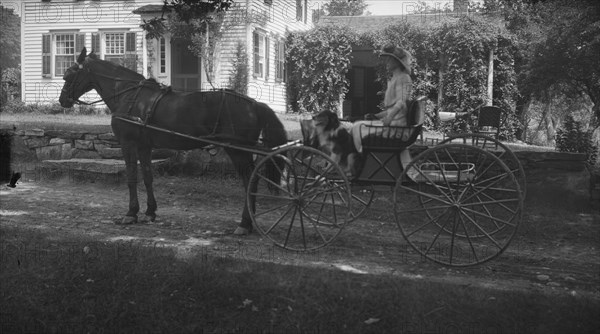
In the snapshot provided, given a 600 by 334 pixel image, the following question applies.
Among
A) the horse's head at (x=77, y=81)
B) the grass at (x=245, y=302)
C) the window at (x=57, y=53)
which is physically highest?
the window at (x=57, y=53)

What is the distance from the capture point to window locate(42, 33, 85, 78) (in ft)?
71.6

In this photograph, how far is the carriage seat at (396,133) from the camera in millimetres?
5492

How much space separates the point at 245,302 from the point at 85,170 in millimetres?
7298

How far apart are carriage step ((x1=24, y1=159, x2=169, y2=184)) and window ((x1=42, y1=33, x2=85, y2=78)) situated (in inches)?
469

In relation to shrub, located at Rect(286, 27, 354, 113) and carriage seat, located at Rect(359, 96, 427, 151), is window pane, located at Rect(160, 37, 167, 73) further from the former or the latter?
carriage seat, located at Rect(359, 96, 427, 151)

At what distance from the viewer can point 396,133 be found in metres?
5.52

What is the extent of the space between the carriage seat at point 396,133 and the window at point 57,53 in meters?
19.1

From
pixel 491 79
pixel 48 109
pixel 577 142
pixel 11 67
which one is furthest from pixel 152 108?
pixel 11 67

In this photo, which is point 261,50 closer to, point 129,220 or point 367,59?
point 367,59

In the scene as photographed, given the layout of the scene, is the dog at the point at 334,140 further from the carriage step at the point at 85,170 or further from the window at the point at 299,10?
the window at the point at 299,10

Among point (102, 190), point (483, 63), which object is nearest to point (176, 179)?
point (102, 190)

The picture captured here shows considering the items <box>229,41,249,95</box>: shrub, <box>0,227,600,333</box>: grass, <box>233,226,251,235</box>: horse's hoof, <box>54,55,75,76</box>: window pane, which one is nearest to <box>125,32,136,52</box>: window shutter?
<box>54,55,75,76</box>: window pane

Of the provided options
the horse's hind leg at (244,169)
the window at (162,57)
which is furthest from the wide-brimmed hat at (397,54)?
the window at (162,57)

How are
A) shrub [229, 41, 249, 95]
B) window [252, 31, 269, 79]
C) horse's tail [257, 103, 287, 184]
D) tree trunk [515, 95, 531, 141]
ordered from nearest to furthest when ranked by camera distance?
1. horse's tail [257, 103, 287, 184]
2. shrub [229, 41, 249, 95]
3. window [252, 31, 269, 79]
4. tree trunk [515, 95, 531, 141]
